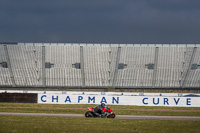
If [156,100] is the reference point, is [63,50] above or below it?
above

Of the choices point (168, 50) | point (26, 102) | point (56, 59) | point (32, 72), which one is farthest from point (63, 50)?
point (26, 102)

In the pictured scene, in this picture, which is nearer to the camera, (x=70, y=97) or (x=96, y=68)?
(x=70, y=97)

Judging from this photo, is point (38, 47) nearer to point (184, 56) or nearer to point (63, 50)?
point (63, 50)

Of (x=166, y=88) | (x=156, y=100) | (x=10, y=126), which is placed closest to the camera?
(x=10, y=126)

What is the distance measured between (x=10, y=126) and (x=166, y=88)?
49.2 metres

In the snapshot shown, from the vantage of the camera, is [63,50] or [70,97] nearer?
[70,97]

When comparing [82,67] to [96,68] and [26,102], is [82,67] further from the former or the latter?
[26,102]

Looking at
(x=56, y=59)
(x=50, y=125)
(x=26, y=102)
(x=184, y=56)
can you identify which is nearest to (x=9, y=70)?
(x=56, y=59)

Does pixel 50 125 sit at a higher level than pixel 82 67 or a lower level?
lower

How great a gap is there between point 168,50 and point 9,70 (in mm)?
29194

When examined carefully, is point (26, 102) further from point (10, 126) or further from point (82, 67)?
point (82, 67)

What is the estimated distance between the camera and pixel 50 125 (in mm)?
21359

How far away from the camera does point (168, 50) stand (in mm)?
70500

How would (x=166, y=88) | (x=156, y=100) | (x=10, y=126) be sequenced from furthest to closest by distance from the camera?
(x=166, y=88) → (x=156, y=100) → (x=10, y=126)
